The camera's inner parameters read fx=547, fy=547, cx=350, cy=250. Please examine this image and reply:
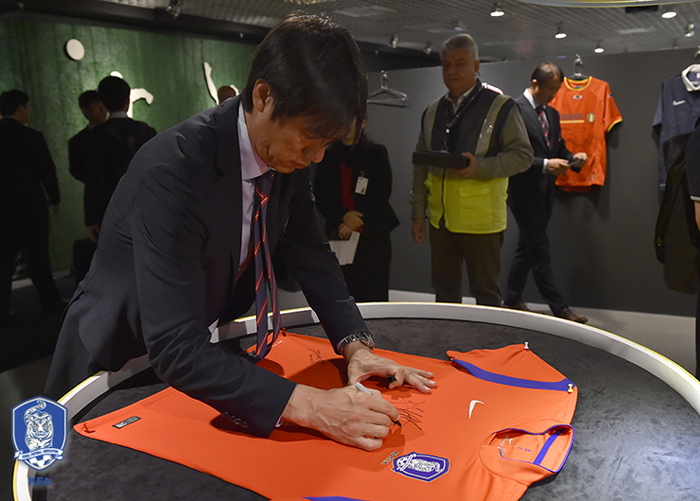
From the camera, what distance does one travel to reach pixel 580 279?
171 inches

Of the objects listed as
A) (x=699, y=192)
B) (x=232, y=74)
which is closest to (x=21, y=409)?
(x=699, y=192)

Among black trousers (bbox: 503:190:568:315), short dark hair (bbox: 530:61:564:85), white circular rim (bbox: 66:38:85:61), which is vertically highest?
white circular rim (bbox: 66:38:85:61)

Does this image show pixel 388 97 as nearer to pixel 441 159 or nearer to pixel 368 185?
pixel 368 185

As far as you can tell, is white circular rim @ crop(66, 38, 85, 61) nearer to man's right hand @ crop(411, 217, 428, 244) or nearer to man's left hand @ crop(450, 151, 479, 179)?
man's right hand @ crop(411, 217, 428, 244)

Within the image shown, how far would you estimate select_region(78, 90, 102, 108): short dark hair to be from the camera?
3.46m

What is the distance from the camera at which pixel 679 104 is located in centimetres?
380

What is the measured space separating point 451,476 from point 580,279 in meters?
3.92

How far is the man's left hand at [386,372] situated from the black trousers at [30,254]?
9.29 feet

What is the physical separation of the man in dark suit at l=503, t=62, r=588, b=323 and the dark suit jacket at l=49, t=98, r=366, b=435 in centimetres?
296

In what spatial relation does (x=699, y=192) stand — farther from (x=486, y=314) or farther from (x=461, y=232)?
(x=461, y=232)

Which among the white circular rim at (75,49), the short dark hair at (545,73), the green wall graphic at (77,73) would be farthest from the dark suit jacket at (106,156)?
the short dark hair at (545,73)

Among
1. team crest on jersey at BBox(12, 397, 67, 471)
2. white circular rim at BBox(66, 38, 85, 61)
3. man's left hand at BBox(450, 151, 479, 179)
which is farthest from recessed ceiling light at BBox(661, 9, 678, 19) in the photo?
team crest on jersey at BBox(12, 397, 67, 471)

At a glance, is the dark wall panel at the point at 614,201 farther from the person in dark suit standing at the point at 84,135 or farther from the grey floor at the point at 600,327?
the person in dark suit standing at the point at 84,135

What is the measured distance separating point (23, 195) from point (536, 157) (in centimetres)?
334
